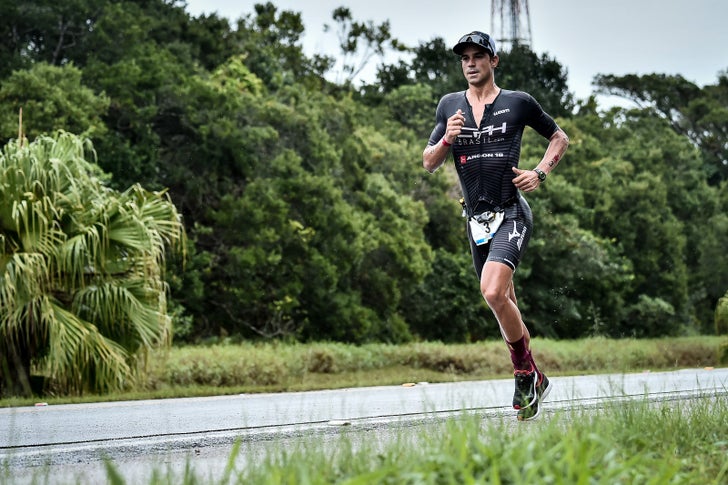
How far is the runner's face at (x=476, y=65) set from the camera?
22.1 ft

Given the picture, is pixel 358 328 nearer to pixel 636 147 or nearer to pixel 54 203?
pixel 54 203

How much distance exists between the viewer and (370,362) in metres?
23.6

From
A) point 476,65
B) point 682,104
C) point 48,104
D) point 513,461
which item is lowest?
point 513,461

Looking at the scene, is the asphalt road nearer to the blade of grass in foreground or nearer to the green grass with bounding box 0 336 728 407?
the blade of grass in foreground

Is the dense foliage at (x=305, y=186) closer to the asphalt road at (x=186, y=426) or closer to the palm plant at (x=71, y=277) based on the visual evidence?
the palm plant at (x=71, y=277)

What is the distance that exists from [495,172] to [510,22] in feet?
157

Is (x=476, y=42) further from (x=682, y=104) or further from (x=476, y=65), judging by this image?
(x=682, y=104)

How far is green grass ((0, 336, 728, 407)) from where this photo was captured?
16500mm

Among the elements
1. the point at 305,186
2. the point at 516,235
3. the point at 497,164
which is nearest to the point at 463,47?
the point at 497,164

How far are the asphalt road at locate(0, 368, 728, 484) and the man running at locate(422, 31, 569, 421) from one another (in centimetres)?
45

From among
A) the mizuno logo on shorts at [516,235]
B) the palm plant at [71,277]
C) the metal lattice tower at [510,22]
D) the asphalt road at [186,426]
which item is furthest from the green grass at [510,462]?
the metal lattice tower at [510,22]

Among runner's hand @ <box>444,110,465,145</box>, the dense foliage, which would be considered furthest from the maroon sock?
the dense foliage

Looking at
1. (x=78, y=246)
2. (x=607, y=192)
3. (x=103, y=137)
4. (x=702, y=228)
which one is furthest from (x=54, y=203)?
(x=702, y=228)

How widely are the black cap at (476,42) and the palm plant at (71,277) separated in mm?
6428
